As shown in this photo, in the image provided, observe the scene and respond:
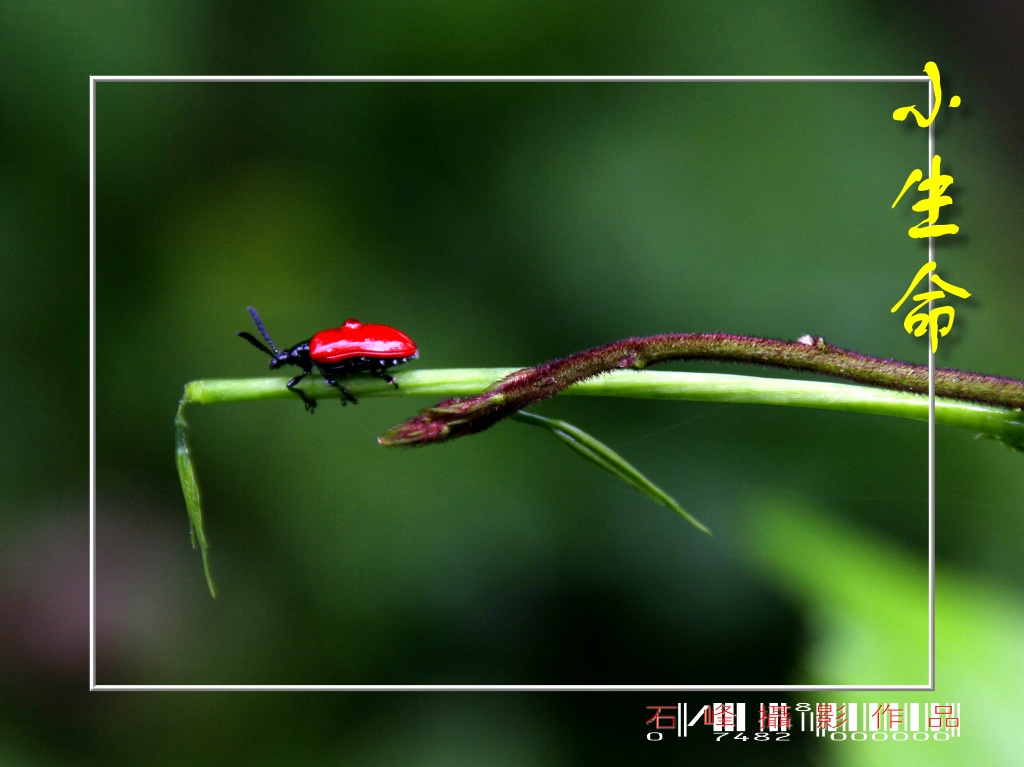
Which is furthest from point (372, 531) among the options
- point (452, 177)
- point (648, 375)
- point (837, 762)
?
point (648, 375)

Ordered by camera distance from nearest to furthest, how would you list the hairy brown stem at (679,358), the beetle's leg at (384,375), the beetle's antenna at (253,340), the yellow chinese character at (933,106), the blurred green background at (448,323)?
the hairy brown stem at (679,358) → the beetle's leg at (384,375) → the beetle's antenna at (253,340) → the yellow chinese character at (933,106) → the blurred green background at (448,323)

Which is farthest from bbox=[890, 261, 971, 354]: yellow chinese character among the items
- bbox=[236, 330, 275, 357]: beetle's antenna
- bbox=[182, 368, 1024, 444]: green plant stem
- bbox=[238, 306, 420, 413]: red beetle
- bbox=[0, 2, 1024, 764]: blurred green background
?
bbox=[236, 330, 275, 357]: beetle's antenna

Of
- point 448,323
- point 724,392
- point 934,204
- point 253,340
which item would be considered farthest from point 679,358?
point 448,323

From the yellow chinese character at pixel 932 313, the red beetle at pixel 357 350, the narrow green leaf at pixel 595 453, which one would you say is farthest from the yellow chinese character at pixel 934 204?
the red beetle at pixel 357 350

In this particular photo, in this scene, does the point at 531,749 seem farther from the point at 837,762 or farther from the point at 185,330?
the point at 185,330

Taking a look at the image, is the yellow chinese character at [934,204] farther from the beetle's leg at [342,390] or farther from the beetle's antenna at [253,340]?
the beetle's antenna at [253,340]

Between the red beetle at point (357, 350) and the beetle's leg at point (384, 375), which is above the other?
the red beetle at point (357, 350)
